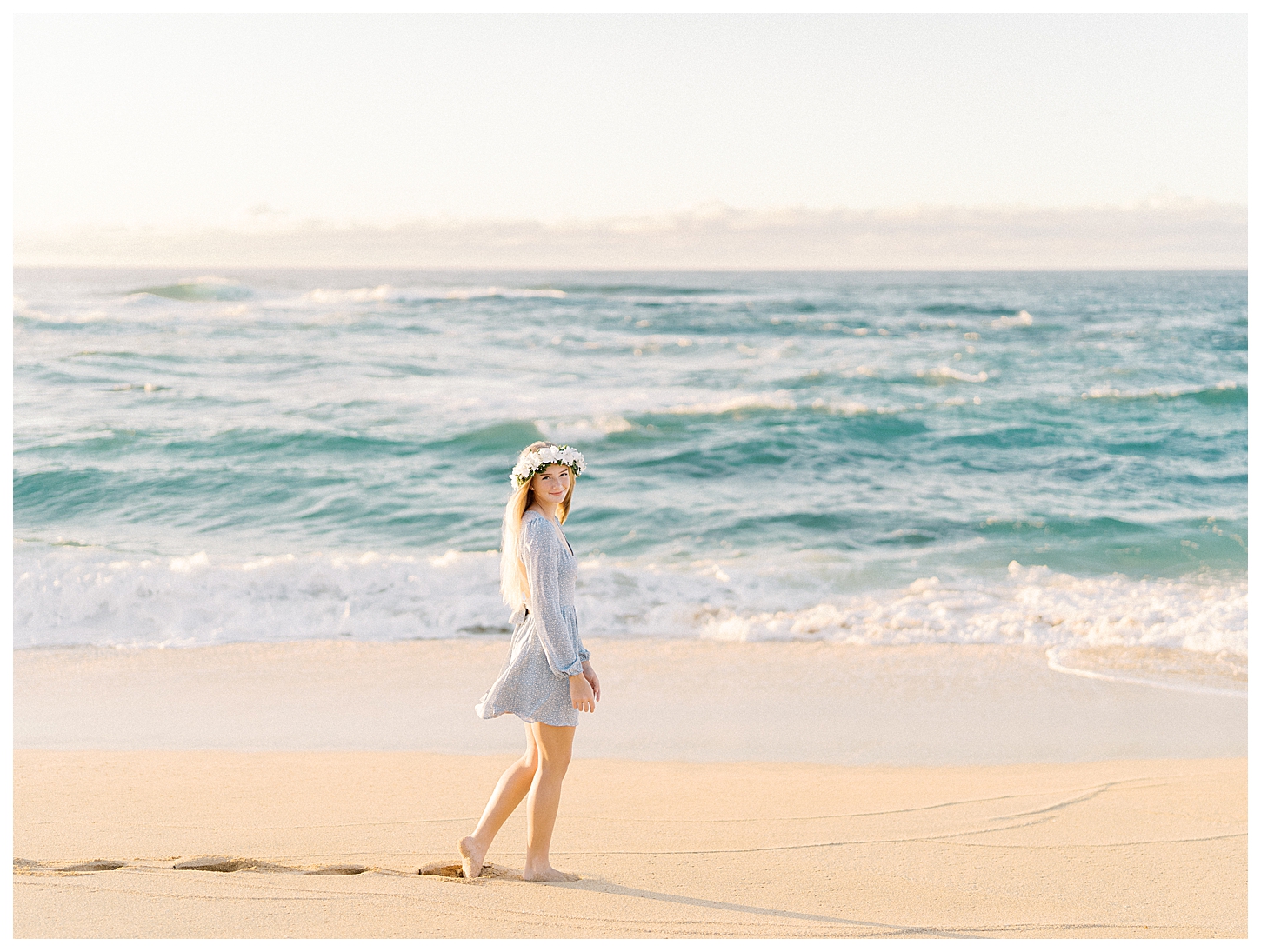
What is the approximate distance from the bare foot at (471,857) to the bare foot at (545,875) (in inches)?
6.9

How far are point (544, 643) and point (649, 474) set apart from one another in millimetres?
10530

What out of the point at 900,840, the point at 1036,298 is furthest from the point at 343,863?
the point at 1036,298

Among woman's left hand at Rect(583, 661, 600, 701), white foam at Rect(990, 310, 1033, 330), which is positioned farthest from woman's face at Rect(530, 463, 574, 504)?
white foam at Rect(990, 310, 1033, 330)

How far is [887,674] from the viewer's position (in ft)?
21.6

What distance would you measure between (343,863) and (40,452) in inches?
508

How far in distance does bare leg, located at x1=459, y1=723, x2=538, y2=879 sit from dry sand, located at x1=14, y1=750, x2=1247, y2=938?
0.37ft

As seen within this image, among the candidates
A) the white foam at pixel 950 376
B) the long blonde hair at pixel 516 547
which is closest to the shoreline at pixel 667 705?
the long blonde hair at pixel 516 547

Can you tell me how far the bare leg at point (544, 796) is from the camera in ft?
11.4

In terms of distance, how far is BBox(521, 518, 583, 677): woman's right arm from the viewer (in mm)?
3316

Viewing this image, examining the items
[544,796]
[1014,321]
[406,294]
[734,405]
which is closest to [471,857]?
[544,796]

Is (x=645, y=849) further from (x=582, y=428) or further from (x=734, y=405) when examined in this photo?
(x=734, y=405)

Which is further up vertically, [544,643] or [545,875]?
[544,643]

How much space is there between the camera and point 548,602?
10.9ft

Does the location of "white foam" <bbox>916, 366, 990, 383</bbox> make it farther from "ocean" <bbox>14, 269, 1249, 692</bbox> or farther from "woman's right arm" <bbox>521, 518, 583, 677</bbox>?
"woman's right arm" <bbox>521, 518, 583, 677</bbox>
